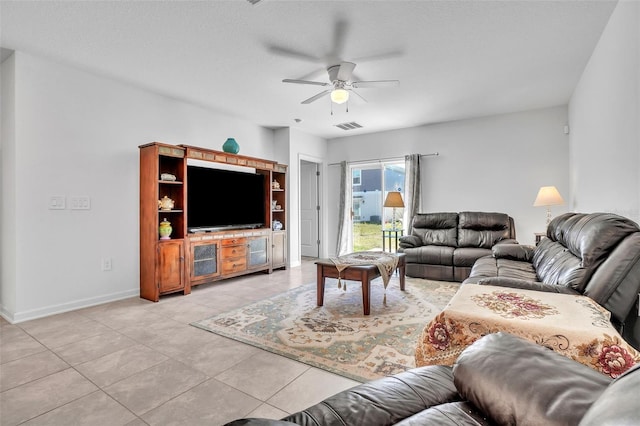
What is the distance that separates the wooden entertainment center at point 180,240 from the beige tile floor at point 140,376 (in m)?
0.81

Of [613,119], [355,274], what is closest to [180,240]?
[355,274]

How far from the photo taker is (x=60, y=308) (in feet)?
10.9

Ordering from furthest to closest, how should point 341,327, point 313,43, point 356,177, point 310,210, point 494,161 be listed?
1. point 310,210
2. point 356,177
3. point 494,161
4. point 313,43
5. point 341,327

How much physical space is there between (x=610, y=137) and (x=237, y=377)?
3.53 metres

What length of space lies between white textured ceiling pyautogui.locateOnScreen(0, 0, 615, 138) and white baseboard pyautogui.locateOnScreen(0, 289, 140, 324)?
2.51 m

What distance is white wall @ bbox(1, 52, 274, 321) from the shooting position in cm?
311

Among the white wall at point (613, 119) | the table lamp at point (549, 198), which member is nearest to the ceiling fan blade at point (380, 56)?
the white wall at point (613, 119)

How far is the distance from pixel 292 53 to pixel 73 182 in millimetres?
2694

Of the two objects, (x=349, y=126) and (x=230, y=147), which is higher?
(x=349, y=126)

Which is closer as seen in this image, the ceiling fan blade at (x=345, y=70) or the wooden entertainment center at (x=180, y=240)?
the ceiling fan blade at (x=345, y=70)

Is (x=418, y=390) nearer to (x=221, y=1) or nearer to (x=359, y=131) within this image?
(x=221, y=1)

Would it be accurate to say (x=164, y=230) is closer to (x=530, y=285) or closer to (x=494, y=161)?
(x=530, y=285)

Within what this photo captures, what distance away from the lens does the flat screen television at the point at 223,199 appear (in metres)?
4.32

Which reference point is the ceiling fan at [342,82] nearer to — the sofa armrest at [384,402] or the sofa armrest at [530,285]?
the sofa armrest at [530,285]
